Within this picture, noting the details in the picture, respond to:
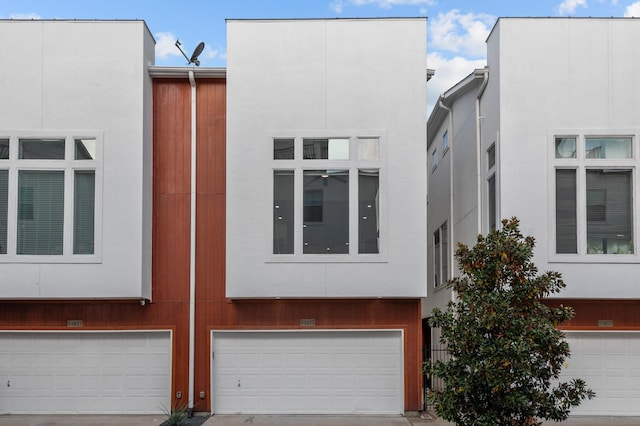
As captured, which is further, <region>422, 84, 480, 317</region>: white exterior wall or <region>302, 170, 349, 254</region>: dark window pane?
<region>422, 84, 480, 317</region>: white exterior wall

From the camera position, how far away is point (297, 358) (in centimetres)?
1509

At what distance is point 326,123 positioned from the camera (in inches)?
582

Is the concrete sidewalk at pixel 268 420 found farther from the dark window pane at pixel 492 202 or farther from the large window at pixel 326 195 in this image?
the dark window pane at pixel 492 202

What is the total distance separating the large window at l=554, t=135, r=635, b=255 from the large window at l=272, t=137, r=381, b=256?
348cm

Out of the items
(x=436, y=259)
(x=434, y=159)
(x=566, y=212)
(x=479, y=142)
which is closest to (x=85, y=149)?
(x=479, y=142)

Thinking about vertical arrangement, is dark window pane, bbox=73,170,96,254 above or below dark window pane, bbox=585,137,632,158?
below

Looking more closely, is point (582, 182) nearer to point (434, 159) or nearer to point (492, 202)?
point (492, 202)

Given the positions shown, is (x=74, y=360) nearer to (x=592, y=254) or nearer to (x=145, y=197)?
(x=145, y=197)

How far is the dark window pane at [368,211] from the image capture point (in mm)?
14609

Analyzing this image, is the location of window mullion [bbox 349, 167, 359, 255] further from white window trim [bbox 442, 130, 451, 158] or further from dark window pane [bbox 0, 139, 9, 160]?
dark window pane [bbox 0, 139, 9, 160]

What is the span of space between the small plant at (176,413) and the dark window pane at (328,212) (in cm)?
377

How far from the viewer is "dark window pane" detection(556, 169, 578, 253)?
46.9 feet

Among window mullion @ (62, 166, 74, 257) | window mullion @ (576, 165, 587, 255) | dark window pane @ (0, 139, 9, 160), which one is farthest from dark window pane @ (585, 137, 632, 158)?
dark window pane @ (0, 139, 9, 160)

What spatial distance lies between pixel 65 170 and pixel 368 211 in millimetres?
5869
